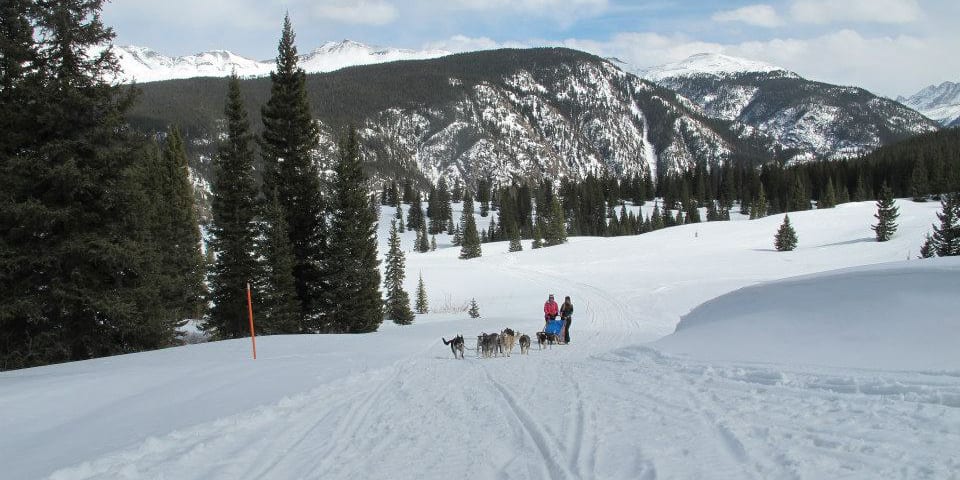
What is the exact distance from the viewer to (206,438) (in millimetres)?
6238

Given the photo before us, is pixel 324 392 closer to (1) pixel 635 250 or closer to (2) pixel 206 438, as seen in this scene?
(2) pixel 206 438

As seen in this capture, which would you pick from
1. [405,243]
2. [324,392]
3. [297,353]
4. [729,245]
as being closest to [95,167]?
[297,353]

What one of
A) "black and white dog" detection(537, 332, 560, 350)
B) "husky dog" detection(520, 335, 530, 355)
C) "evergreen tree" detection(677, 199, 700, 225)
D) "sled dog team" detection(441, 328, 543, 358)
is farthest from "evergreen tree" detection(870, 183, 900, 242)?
"sled dog team" detection(441, 328, 543, 358)

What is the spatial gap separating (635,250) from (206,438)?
195 ft

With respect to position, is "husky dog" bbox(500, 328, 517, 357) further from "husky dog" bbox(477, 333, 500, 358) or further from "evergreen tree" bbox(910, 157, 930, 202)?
"evergreen tree" bbox(910, 157, 930, 202)

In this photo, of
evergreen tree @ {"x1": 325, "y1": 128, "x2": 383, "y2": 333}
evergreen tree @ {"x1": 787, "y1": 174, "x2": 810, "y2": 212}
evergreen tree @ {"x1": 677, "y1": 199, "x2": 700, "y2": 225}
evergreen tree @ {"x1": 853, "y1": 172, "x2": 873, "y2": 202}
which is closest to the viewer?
evergreen tree @ {"x1": 325, "y1": 128, "x2": 383, "y2": 333}

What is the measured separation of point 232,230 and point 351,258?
5297 millimetres

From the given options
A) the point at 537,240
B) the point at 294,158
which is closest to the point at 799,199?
the point at 537,240

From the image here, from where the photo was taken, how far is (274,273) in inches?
875

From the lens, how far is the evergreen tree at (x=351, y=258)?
25.1 metres

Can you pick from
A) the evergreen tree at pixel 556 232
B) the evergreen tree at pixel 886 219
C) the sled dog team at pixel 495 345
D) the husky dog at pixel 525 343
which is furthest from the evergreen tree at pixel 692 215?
the sled dog team at pixel 495 345

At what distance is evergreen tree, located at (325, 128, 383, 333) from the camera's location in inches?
990

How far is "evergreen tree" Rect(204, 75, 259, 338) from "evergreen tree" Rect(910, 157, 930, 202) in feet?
354

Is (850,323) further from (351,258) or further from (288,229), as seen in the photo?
(288,229)
